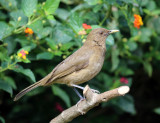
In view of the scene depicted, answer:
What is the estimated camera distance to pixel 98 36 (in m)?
4.04

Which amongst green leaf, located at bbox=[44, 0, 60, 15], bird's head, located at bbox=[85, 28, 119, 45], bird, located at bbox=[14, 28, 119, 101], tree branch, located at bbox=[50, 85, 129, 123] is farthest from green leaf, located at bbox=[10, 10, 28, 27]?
tree branch, located at bbox=[50, 85, 129, 123]

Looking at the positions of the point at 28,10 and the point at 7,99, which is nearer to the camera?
the point at 28,10

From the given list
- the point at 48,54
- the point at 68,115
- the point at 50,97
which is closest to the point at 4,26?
the point at 48,54

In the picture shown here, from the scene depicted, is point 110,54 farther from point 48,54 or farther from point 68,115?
point 68,115

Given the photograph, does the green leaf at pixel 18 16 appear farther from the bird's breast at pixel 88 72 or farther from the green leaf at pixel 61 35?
the bird's breast at pixel 88 72

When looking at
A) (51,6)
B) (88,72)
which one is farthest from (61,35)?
(88,72)

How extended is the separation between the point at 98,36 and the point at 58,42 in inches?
21.4

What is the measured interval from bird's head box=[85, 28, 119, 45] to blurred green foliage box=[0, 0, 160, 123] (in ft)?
0.26

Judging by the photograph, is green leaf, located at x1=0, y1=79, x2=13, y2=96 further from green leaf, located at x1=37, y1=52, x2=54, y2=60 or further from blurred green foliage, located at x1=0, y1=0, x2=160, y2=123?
green leaf, located at x1=37, y1=52, x2=54, y2=60

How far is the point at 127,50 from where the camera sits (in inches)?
185

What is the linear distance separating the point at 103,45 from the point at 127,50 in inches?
29.3

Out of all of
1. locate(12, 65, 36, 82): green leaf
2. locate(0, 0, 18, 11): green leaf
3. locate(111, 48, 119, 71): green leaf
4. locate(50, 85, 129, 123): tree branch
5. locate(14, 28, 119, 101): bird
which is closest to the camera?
locate(50, 85, 129, 123): tree branch

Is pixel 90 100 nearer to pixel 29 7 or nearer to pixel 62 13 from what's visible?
pixel 29 7

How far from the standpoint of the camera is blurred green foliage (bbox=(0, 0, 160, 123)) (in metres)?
3.82
